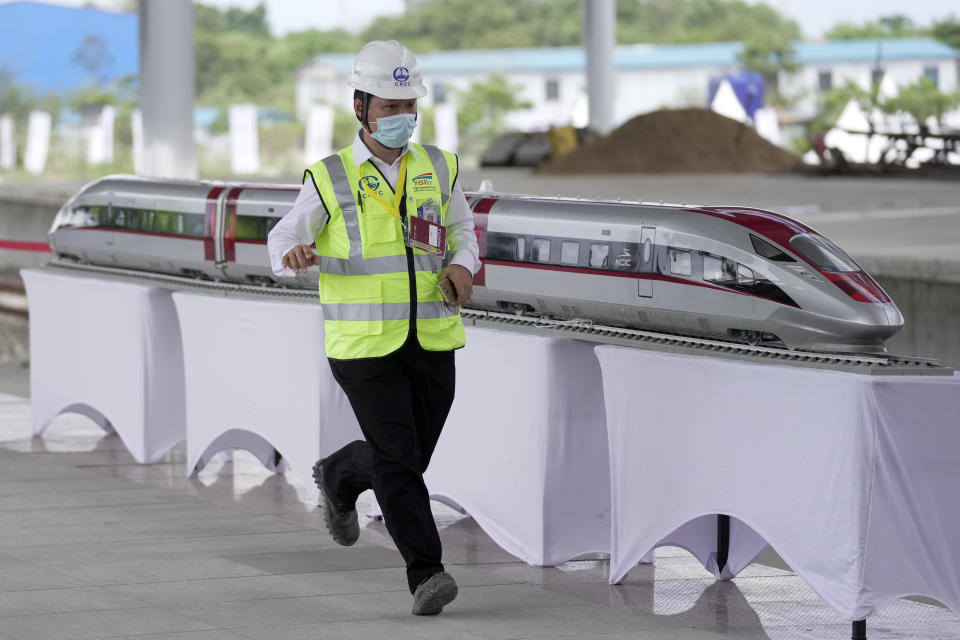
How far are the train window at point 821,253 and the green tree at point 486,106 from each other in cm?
7863

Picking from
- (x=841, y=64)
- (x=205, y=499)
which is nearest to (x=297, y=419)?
(x=205, y=499)

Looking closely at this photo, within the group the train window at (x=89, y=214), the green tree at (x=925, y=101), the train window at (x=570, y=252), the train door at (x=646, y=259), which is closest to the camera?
the train door at (x=646, y=259)

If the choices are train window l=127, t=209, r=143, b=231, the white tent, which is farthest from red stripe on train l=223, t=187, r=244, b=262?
the white tent

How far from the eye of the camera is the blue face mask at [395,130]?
600 centimetres

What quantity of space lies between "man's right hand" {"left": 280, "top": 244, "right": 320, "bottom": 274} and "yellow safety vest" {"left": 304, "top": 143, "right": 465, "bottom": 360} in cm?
15

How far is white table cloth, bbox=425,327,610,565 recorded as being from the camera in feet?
23.0

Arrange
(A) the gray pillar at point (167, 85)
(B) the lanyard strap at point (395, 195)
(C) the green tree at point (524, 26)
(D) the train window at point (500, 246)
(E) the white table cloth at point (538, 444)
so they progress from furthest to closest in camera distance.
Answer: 1. (C) the green tree at point (524, 26)
2. (A) the gray pillar at point (167, 85)
3. (D) the train window at point (500, 246)
4. (E) the white table cloth at point (538, 444)
5. (B) the lanyard strap at point (395, 195)

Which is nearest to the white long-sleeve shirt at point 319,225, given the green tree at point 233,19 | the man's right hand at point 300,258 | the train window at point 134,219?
the man's right hand at point 300,258

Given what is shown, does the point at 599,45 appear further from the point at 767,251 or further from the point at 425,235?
the point at 425,235

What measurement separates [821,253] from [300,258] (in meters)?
1.96

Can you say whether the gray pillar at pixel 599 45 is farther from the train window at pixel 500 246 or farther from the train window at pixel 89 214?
the train window at pixel 500 246

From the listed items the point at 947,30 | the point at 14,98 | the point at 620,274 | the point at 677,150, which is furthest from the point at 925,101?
the point at 620,274

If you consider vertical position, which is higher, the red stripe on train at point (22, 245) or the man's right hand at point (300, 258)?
the man's right hand at point (300, 258)

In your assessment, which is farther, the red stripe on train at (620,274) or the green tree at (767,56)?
the green tree at (767,56)
